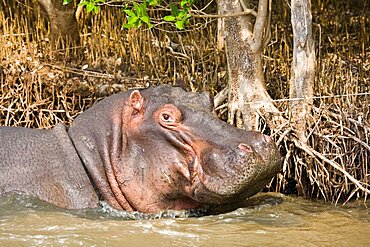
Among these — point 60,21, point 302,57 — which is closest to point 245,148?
point 302,57

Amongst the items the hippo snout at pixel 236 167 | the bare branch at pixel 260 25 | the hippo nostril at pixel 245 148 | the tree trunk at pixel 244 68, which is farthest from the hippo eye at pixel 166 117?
the bare branch at pixel 260 25

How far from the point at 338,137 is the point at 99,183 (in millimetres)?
2082

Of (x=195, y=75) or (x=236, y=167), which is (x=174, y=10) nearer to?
(x=236, y=167)

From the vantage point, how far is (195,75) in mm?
8297

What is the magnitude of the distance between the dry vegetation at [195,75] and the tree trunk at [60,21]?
119mm

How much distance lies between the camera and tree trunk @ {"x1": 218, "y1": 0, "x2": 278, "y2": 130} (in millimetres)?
7281

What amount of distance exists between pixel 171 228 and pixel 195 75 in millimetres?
3025

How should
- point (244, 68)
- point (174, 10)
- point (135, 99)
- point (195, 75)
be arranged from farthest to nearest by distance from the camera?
point (195, 75)
point (244, 68)
point (174, 10)
point (135, 99)

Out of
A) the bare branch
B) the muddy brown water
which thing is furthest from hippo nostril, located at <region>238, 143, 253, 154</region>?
the bare branch

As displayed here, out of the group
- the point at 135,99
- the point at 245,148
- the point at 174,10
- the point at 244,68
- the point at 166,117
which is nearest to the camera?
the point at 245,148

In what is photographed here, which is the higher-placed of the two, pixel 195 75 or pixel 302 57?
pixel 302 57

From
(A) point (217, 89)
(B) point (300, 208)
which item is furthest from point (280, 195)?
(A) point (217, 89)

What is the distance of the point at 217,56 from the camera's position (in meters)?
8.59

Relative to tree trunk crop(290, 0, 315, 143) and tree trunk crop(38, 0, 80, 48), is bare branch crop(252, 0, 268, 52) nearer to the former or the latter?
tree trunk crop(290, 0, 315, 143)
